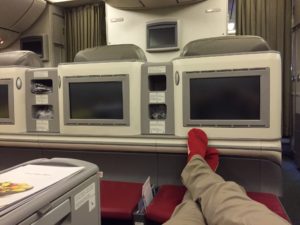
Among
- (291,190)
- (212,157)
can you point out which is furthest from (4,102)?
(291,190)

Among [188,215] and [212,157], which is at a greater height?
[212,157]

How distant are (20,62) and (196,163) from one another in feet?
4.07

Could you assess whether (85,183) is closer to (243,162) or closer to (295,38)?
(243,162)

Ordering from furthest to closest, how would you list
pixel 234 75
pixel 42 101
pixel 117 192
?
pixel 42 101, pixel 117 192, pixel 234 75

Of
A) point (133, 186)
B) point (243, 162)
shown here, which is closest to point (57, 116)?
point (133, 186)

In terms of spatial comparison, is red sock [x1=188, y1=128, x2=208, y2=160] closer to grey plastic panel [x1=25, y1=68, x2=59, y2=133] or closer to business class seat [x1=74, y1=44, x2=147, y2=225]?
business class seat [x1=74, y1=44, x2=147, y2=225]

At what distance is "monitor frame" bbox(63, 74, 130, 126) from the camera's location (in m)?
1.40

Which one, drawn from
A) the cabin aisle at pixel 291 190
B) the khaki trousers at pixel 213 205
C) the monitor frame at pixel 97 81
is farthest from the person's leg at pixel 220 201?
the cabin aisle at pixel 291 190

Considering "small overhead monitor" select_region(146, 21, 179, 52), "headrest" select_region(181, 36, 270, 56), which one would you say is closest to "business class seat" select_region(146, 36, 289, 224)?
"headrest" select_region(181, 36, 270, 56)

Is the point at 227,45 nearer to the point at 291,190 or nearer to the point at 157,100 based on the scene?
the point at 157,100

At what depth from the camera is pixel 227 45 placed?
4.88ft

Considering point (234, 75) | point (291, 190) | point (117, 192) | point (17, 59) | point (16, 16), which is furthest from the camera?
point (16, 16)

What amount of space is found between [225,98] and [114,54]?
2.69 ft

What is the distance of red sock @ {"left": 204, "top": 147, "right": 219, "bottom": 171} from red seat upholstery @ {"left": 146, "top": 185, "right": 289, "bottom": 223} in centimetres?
21
